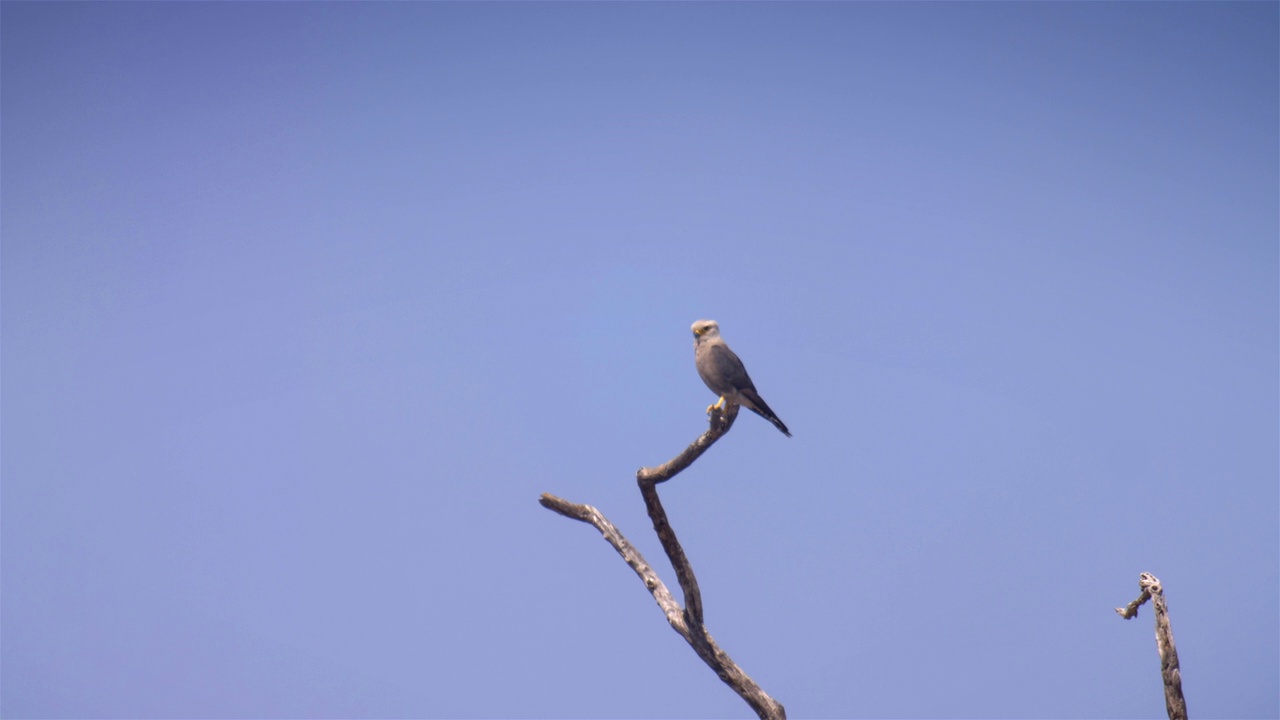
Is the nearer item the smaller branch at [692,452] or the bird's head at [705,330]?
the smaller branch at [692,452]

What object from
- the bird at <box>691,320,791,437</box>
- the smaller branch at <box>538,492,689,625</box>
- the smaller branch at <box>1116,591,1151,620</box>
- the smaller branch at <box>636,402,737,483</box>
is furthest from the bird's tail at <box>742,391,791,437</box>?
the smaller branch at <box>1116,591,1151,620</box>

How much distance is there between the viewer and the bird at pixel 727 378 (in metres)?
6.71

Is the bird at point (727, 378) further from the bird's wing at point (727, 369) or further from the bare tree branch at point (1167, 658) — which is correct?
the bare tree branch at point (1167, 658)

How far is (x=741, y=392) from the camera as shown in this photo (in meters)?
6.71

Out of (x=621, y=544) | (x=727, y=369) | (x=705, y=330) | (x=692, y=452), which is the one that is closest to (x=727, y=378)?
(x=727, y=369)

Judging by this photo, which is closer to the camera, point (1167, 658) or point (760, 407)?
point (1167, 658)

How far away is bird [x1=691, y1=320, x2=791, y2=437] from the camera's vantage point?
6.71 meters

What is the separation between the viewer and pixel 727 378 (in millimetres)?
6777

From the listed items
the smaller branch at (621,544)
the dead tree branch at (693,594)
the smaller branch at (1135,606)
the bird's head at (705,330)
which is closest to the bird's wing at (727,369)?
the bird's head at (705,330)

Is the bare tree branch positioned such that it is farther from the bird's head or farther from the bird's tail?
the bird's head

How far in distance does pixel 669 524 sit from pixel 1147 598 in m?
3.09

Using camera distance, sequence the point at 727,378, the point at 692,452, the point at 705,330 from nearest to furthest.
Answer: the point at 692,452, the point at 727,378, the point at 705,330

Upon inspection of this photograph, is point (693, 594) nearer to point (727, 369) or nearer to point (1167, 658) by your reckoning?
point (727, 369)

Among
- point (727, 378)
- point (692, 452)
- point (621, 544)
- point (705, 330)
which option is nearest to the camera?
point (692, 452)
